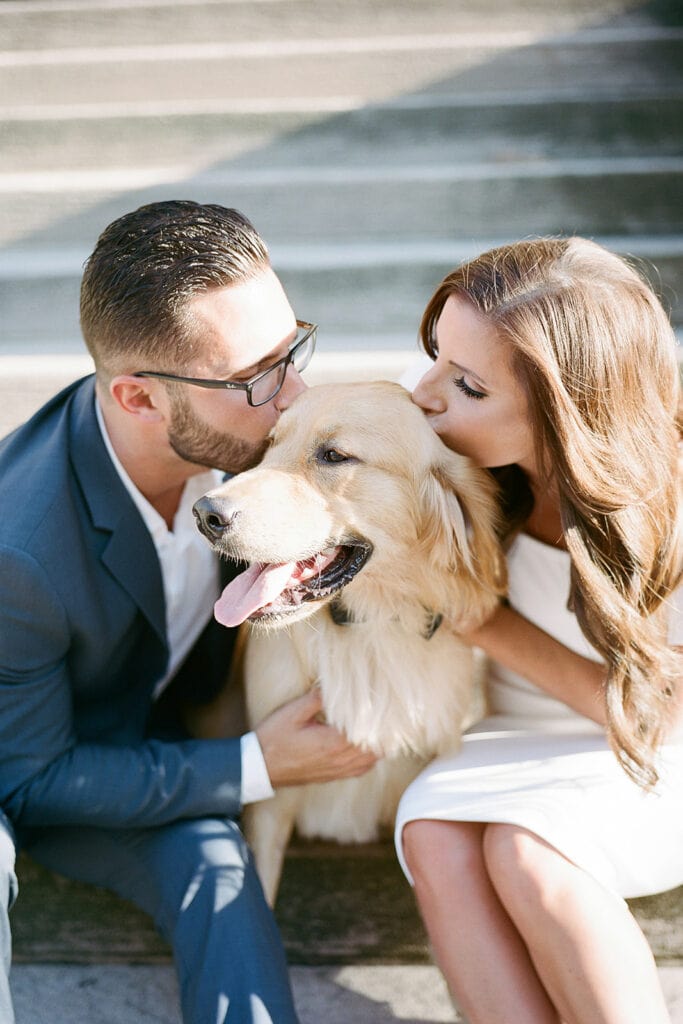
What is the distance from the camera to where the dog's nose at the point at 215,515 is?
1.46 meters

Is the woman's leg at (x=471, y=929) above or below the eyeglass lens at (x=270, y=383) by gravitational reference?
below

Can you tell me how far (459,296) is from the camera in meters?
1.54

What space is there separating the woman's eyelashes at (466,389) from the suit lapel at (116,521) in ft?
2.21

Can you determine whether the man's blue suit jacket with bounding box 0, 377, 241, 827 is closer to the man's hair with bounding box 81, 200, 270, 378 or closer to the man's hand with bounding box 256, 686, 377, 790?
the man's hand with bounding box 256, 686, 377, 790

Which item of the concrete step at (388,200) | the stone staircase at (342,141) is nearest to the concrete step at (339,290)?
the stone staircase at (342,141)

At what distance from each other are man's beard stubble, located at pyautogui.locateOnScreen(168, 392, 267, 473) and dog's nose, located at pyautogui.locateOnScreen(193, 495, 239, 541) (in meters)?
0.30

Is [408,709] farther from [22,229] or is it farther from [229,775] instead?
[22,229]

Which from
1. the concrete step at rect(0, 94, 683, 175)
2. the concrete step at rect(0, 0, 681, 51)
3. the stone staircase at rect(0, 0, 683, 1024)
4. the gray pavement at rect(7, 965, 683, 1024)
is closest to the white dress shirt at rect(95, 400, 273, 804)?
the gray pavement at rect(7, 965, 683, 1024)

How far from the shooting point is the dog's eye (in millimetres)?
1578

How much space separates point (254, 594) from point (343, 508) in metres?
0.21

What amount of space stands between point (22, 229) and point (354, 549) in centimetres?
262

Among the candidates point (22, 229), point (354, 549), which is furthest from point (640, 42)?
point (354, 549)

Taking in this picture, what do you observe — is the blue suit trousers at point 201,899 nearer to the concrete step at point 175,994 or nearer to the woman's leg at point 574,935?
A: the concrete step at point 175,994

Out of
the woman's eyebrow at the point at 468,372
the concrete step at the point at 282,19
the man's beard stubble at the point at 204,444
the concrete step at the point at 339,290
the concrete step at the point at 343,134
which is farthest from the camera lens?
the concrete step at the point at 282,19
